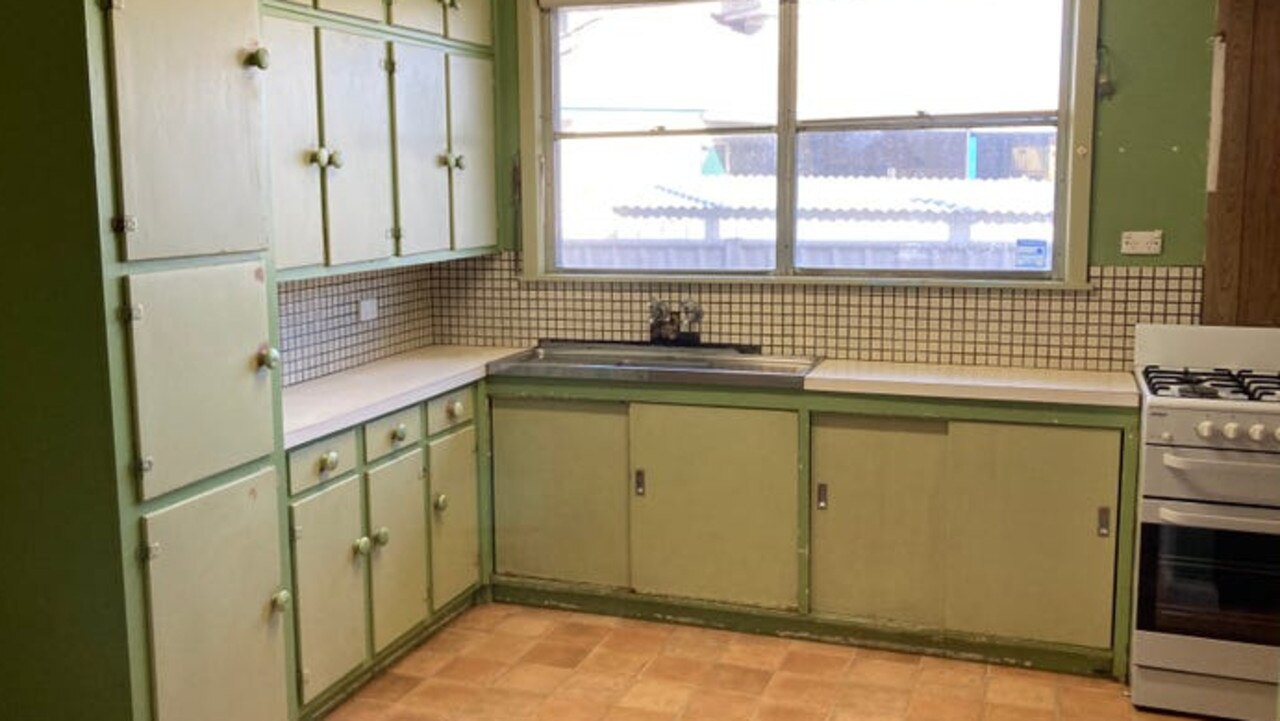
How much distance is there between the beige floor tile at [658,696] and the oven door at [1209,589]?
136 cm

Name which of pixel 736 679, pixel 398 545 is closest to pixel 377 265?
pixel 398 545

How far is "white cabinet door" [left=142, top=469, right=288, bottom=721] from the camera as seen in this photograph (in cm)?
281

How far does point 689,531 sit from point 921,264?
1.25m

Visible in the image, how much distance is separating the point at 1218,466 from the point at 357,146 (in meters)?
2.71

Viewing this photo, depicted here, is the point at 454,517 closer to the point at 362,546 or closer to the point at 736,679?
the point at 362,546

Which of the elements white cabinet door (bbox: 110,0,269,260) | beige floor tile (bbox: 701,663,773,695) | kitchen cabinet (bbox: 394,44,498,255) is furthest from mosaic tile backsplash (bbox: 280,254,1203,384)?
beige floor tile (bbox: 701,663,773,695)

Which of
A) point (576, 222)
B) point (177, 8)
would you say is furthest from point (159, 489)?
point (576, 222)

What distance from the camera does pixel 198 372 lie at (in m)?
2.88

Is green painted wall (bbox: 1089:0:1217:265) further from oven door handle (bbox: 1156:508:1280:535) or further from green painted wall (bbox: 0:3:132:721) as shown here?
green painted wall (bbox: 0:3:132:721)

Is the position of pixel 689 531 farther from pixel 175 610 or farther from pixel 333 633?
pixel 175 610

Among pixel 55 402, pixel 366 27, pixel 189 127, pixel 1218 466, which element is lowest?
pixel 1218 466

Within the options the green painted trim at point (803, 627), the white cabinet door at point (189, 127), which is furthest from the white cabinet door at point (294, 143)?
the green painted trim at point (803, 627)

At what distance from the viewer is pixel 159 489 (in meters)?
2.78

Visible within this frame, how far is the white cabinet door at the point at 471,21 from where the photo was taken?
14.2 feet
